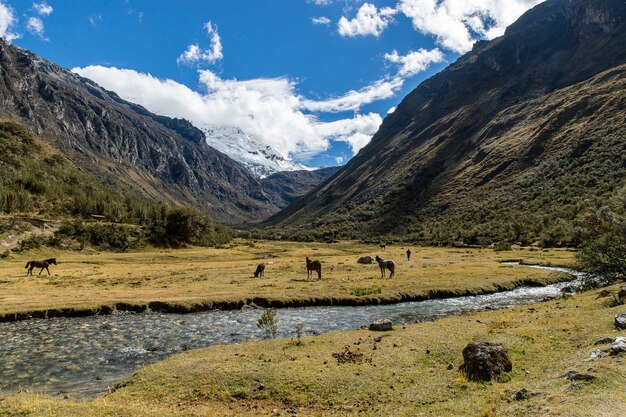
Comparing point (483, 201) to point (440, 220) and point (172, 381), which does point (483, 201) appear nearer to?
point (440, 220)

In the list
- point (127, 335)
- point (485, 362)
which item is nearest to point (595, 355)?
point (485, 362)

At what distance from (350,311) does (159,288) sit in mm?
24896

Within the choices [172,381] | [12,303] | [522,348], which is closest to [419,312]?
[522,348]

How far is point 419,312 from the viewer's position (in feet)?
123

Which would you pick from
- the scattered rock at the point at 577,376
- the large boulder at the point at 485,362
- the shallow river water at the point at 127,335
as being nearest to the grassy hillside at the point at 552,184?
the shallow river water at the point at 127,335

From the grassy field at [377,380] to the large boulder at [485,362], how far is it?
1.62 feet

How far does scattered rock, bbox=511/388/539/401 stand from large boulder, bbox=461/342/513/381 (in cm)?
220

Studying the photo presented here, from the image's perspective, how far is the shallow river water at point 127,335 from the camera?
21.0 m

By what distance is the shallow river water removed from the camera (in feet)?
68.8

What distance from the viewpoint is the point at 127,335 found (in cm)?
2962

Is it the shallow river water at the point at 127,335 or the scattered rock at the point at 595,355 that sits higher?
the scattered rock at the point at 595,355

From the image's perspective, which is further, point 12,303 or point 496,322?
point 12,303

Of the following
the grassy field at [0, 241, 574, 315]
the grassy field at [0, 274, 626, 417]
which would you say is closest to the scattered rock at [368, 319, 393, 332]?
the grassy field at [0, 274, 626, 417]

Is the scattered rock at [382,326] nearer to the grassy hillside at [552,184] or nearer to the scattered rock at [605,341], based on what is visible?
the scattered rock at [605,341]
